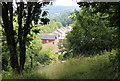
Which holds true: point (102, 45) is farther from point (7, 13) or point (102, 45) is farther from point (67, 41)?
point (7, 13)

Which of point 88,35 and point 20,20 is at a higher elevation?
point 20,20

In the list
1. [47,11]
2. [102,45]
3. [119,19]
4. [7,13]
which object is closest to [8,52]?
[7,13]

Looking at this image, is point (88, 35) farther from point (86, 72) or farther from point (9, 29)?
point (9, 29)

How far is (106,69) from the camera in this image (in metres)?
2.84

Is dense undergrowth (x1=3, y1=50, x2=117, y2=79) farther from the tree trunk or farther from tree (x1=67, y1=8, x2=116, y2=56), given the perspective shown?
tree (x1=67, y1=8, x2=116, y2=56)

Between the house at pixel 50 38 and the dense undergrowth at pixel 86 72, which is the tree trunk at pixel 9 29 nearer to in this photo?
the dense undergrowth at pixel 86 72

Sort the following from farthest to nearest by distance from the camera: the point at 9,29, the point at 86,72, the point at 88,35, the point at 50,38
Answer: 1. the point at 50,38
2. the point at 88,35
3. the point at 9,29
4. the point at 86,72

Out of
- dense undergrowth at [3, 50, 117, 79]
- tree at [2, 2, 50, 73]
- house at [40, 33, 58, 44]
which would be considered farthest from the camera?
house at [40, 33, 58, 44]

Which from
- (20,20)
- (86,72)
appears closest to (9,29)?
(20,20)

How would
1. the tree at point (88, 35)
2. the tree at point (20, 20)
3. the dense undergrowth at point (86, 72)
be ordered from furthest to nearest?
the tree at point (88, 35)
the tree at point (20, 20)
the dense undergrowth at point (86, 72)

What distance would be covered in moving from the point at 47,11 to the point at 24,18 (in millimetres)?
716

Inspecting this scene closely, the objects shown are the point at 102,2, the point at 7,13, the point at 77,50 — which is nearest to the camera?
the point at 102,2

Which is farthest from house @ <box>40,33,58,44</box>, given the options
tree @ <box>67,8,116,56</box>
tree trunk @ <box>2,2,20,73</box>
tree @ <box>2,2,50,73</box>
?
tree trunk @ <box>2,2,20,73</box>

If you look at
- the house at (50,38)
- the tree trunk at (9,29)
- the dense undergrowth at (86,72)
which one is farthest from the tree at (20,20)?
the house at (50,38)
